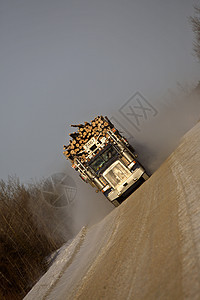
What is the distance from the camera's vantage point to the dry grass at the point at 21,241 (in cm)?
1099

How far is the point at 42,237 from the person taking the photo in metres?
14.5

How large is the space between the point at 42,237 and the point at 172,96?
4041cm

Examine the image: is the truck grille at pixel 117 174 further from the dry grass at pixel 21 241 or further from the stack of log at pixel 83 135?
the dry grass at pixel 21 241

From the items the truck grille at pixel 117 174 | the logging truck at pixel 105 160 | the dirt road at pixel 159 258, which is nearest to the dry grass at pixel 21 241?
the logging truck at pixel 105 160

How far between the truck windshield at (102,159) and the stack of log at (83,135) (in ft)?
3.18

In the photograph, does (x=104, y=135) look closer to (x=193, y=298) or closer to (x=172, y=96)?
(x=193, y=298)

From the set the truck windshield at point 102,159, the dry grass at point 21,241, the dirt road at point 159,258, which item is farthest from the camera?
the truck windshield at point 102,159

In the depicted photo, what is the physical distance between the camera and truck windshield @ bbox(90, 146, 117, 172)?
12312mm

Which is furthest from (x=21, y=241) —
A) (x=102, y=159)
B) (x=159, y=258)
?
(x=159, y=258)

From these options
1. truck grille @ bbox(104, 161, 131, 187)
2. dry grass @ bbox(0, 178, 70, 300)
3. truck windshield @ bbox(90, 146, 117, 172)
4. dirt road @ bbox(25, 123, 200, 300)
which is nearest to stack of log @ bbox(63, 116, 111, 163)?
truck windshield @ bbox(90, 146, 117, 172)

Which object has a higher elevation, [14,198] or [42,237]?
[14,198]

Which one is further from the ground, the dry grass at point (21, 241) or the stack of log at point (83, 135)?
the stack of log at point (83, 135)

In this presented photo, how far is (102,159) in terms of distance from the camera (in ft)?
40.7

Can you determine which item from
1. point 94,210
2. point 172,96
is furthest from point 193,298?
point 172,96
